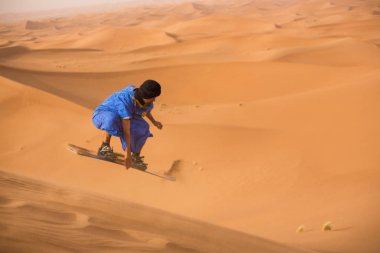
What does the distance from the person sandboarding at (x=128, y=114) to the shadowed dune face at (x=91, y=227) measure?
109cm

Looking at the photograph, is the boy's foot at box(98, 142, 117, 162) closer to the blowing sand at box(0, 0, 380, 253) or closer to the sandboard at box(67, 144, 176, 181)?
the sandboard at box(67, 144, 176, 181)

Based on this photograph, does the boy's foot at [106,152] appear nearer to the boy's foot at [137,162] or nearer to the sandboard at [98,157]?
the sandboard at [98,157]

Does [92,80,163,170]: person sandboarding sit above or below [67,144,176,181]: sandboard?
above

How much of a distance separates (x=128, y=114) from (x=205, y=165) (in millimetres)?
2089

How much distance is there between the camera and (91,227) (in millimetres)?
2404

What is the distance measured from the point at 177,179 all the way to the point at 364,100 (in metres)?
3.89

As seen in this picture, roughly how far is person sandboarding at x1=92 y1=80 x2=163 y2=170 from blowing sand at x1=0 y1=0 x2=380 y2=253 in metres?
0.63

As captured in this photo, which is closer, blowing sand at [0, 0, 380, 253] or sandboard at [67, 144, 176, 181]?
blowing sand at [0, 0, 380, 253]

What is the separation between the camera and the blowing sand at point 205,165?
2.64 metres

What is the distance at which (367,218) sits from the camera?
12.6 ft

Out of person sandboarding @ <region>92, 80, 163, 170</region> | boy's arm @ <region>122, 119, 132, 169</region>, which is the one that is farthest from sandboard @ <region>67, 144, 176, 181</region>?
boy's arm @ <region>122, 119, 132, 169</region>

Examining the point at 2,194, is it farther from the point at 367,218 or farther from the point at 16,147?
the point at 16,147

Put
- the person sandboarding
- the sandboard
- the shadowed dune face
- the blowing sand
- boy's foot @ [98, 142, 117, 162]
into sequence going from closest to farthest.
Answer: the shadowed dune face → the blowing sand → the person sandboarding → boy's foot @ [98, 142, 117, 162] → the sandboard

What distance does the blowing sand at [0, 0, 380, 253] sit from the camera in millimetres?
2645
